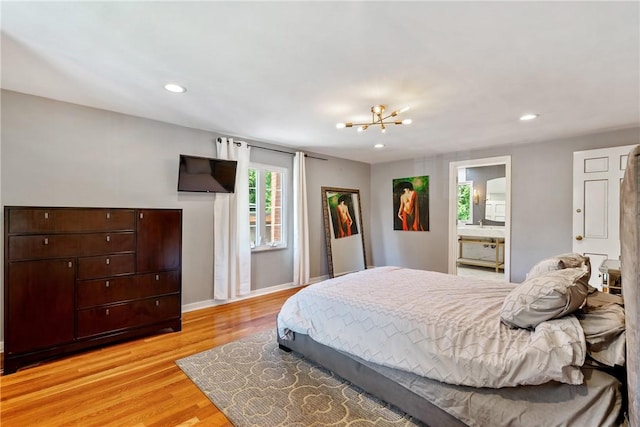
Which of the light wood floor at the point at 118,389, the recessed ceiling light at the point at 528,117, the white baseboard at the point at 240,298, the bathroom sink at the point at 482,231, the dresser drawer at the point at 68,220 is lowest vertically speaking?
the light wood floor at the point at 118,389

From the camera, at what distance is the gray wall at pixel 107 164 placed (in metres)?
2.77

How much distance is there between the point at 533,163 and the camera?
4.50m

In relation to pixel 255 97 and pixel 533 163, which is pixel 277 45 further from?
pixel 533 163

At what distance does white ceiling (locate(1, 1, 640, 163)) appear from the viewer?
1.64 m

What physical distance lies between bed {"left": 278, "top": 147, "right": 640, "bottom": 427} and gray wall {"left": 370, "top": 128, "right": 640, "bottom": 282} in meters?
2.30

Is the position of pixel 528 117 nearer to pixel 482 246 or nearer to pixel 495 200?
pixel 495 200

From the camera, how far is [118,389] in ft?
7.19

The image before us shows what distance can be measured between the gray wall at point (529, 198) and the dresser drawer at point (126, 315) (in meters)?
A: 4.47

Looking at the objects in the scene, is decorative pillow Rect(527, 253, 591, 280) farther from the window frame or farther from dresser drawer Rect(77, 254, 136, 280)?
dresser drawer Rect(77, 254, 136, 280)

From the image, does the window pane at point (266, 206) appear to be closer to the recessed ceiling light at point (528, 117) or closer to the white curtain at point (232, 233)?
the white curtain at point (232, 233)

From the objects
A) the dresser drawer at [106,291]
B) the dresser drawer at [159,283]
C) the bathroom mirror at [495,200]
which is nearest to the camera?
the dresser drawer at [106,291]

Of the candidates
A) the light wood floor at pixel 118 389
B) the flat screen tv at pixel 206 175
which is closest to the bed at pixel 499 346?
the light wood floor at pixel 118 389

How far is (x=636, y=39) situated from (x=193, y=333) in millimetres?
4324

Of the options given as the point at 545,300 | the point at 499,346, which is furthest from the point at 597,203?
the point at 499,346
